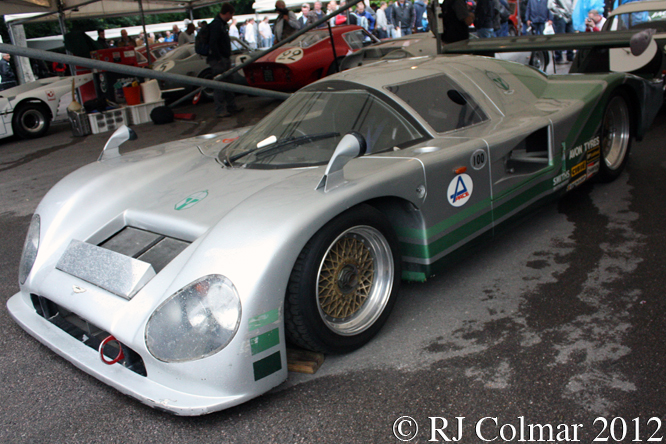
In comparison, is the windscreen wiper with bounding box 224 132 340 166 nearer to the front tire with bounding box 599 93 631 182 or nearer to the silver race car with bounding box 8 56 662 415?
the silver race car with bounding box 8 56 662 415

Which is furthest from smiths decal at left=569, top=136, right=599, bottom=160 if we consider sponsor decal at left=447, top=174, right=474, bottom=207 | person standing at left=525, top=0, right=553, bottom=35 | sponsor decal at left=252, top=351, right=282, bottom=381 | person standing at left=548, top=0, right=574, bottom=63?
person standing at left=525, top=0, right=553, bottom=35

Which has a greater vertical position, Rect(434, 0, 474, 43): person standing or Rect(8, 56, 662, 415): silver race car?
Rect(434, 0, 474, 43): person standing

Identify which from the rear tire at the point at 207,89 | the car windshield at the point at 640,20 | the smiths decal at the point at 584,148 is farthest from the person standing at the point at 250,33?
the smiths decal at the point at 584,148

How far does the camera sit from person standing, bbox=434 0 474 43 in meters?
7.00

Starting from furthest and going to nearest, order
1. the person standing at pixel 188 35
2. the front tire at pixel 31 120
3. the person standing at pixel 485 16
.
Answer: the person standing at pixel 188 35, the front tire at pixel 31 120, the person standing at pixel 485 16

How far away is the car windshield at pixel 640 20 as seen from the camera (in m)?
6.73

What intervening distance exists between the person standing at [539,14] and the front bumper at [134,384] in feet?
38.7

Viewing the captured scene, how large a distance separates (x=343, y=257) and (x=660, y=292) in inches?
60.5

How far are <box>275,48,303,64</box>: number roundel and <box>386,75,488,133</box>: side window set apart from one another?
257 inches

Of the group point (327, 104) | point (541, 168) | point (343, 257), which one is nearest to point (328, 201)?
point (343, 257)

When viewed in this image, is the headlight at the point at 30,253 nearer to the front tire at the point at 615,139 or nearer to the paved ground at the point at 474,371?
the paved ground at the point at 474,371

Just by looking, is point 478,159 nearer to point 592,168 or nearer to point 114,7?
point 592,168

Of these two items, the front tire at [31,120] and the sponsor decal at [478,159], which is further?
the front tire at [31,120]

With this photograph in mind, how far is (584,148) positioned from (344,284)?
207 cm
